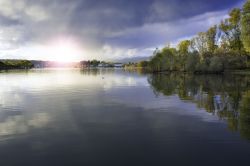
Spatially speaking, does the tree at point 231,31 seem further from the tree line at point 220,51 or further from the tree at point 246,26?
the tree at point 246,26

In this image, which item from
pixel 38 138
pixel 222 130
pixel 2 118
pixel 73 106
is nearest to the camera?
pixel 38 138

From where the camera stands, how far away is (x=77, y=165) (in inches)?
415

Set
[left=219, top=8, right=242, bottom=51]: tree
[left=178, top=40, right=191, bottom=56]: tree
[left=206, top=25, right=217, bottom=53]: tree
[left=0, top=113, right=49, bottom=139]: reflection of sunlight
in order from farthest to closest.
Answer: [left=178, top=40, right=191, bottom=56]: tree → [left=206, top=25, right=217, bottom=53]: tree → [left=219, top=8, right=242, bottom=51]: tree → [left=0, top=113, right=49, bottom=139]: reflection of sunlight

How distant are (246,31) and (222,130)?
48123 millimetres

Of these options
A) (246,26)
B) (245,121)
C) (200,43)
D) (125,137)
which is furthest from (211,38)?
(125,137)

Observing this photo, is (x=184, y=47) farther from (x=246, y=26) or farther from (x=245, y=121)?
Result: (x=245, y=121)

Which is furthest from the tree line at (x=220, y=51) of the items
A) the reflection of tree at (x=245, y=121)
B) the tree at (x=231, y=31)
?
the reflection of tree at (x=245, y=121)

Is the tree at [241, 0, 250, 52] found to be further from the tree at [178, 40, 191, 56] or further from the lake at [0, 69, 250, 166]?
the tree at [178, 40, 191, 56]

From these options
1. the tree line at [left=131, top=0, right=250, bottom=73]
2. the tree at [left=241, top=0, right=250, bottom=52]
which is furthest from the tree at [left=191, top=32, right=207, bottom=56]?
the tree at [left=241, top=0, right=250, bottom=52]

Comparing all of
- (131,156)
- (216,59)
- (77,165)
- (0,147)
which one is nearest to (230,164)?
(131,156)

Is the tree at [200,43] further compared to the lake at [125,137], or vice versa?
the tree at [200,43]

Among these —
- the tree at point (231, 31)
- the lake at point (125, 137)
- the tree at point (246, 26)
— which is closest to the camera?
the lake at point (125, 137)

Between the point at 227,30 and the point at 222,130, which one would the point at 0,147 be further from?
the point at 227,30

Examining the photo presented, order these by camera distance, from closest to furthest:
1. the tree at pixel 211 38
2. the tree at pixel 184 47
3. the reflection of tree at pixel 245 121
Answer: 1. the reflection of tree at pixel 245 121
2. the tree at pixel 211 38
3. the tree at pixel 184 47
